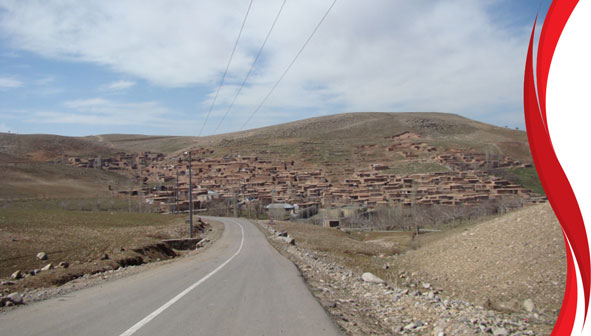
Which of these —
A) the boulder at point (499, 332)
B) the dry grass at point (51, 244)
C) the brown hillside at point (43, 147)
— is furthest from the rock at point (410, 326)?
the brown hillside at point (43, 147)

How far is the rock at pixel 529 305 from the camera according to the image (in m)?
10.3

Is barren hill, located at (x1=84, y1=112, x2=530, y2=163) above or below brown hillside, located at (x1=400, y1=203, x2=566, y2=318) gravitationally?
above

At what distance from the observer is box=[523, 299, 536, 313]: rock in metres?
10.3

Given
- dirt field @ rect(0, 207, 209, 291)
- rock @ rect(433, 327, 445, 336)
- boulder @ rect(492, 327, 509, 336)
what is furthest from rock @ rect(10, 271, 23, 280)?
boulder @ rect(492, 327, 509, 336)

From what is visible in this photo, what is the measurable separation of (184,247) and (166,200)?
56667 mm

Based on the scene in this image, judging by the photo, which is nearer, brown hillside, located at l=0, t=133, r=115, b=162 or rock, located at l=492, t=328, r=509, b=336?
rock, located at l=492, t=328, r=509, b=336

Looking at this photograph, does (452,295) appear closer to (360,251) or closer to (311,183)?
(360,251)

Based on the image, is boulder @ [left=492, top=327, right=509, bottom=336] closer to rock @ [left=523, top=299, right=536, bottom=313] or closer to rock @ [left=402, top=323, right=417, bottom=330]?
rock @ [left=402, top=323, right=417, bottom=330]

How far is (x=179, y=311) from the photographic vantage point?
703 centimetres

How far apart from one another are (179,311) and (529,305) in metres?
8.57

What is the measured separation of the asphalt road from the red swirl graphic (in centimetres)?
351

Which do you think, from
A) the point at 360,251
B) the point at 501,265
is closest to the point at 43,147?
the point at 360,251

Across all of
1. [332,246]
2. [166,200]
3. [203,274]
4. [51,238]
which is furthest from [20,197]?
[203,274]

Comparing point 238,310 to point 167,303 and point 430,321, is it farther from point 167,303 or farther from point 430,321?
point 430,321
